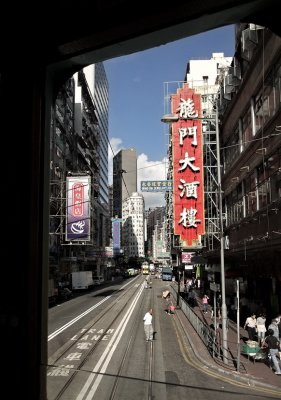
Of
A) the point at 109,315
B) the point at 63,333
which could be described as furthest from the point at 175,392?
the point at 109,315

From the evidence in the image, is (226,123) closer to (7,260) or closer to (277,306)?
(277,306)

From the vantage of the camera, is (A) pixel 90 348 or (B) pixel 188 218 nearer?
(A) pixel 90 348

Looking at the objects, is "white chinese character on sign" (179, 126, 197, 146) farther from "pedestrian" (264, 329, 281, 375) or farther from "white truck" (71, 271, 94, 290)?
"white truck" (71, 271, 94, 290)

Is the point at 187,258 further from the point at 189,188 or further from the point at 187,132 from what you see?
the point at 187,132

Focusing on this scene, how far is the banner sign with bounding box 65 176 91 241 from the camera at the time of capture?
45.5m

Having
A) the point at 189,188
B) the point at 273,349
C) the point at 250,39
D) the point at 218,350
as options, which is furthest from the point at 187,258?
the point at 273,349

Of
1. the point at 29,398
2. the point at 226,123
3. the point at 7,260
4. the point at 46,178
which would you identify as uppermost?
the point at 226,123

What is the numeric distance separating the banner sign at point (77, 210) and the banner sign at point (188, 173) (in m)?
21.9

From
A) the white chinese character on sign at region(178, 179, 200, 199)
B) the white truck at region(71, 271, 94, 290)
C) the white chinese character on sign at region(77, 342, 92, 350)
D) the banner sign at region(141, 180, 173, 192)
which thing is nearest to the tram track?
the white chinese character on sign at region(77, 342, 92, 350)

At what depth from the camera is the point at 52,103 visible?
15.5ft

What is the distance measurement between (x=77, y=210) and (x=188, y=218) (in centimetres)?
2411

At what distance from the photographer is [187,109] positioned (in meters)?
24.4

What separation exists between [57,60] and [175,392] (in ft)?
35.6

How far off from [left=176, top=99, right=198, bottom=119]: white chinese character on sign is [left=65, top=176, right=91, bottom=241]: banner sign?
2206cm
